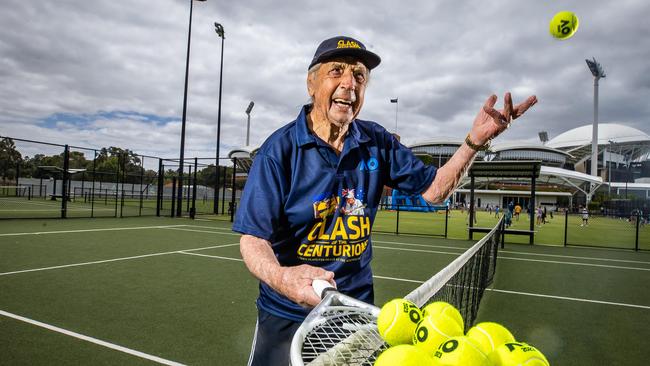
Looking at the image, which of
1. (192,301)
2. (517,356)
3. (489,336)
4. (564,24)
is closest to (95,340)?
(192,301)

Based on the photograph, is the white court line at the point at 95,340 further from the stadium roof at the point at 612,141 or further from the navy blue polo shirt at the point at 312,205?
the stadium roof at the point at 612,141

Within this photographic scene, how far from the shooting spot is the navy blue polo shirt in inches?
87.1

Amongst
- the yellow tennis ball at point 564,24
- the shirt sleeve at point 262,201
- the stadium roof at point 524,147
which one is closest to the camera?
the shirt sleeve at point 262,201

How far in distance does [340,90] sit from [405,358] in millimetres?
1667

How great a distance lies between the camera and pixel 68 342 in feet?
15.7

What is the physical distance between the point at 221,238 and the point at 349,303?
1437cm

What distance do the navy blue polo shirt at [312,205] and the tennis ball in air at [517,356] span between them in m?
1.08

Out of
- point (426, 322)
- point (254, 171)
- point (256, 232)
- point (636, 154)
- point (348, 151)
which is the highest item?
point (636, 154)

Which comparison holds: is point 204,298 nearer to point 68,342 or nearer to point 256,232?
point 68,342

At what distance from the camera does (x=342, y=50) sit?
2.40 metres

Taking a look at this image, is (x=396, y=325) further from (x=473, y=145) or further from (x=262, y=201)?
(x=473, y=145)

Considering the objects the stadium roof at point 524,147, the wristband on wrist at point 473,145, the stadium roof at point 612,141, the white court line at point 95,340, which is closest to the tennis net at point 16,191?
the white court line at point 95,340

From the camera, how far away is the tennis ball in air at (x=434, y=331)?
1.60 meters

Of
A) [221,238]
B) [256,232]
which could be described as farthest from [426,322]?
[221,238]
